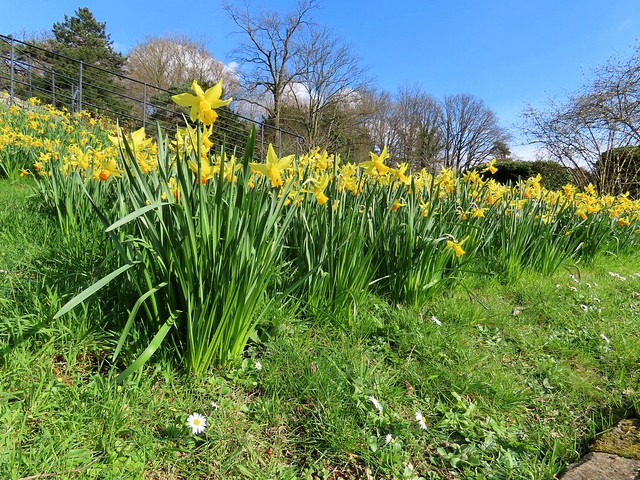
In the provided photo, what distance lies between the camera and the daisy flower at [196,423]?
111cm

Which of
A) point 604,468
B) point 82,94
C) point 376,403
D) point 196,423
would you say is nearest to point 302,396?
point 376,403

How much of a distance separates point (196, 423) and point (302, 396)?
1.33ft

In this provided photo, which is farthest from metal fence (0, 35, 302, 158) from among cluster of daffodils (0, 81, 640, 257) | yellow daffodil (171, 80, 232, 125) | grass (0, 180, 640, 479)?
yellow daffodil (171, 80, 232, 125)

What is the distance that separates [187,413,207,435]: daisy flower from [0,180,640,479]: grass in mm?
28

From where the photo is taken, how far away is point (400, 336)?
188cm

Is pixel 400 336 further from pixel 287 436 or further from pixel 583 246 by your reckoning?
pixel 583 246

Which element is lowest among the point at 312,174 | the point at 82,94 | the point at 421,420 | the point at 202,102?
the point at 421,420

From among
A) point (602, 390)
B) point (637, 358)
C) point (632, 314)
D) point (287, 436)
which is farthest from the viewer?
point (632, 314)

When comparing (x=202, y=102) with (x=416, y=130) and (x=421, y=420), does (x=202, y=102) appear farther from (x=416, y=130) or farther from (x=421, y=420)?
(x=416, y=130)

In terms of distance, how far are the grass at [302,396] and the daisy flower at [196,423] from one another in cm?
3

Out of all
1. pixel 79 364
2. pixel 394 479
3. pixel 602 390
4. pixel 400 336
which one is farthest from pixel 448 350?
pixel 79 364

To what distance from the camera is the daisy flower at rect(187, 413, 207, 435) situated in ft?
3.63

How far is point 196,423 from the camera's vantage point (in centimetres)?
112

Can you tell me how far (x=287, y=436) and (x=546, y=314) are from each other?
2.09 m
